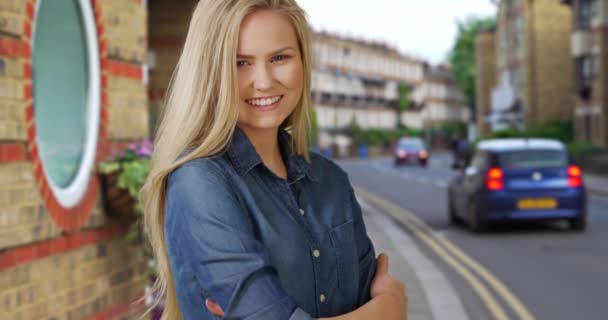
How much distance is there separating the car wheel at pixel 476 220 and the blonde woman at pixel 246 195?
12931 mm

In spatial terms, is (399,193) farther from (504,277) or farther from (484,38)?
(484,38)

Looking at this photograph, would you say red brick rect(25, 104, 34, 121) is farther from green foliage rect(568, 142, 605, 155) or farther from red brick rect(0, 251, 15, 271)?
green foliage rect(568, 142, 605, 155)

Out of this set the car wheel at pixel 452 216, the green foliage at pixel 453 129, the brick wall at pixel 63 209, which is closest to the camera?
the brick wall at pixel 63 209

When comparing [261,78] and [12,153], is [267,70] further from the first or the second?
[12,153]

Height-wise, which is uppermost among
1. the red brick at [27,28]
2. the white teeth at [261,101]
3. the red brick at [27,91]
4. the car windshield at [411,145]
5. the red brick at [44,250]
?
the red brick at [27,28]

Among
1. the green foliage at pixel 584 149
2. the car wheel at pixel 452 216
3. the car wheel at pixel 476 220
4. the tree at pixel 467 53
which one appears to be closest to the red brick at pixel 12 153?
the car wheel at pixel 476 220

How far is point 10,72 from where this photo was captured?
465 cm

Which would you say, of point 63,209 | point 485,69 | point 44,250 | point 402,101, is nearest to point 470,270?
point 63,209

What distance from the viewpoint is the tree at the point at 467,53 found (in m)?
95.8

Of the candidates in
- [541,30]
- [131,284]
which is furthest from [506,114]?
[131,284]

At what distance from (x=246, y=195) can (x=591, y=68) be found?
141ft

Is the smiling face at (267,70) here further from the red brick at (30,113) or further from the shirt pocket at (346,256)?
the red brick at (30,113)

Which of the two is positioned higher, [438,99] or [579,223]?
[438,99]

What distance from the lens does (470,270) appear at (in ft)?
35.9
